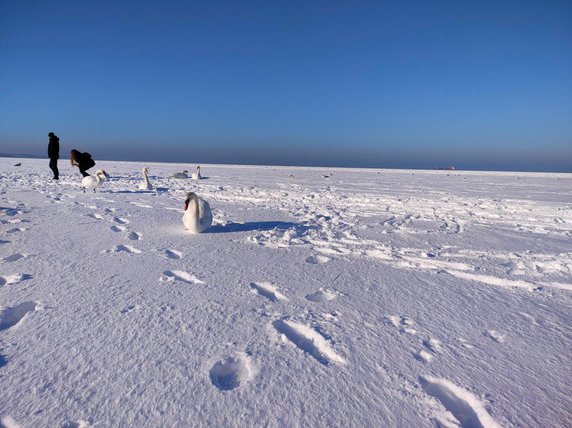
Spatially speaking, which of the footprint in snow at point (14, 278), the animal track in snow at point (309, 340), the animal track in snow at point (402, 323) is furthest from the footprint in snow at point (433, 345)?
the footprint in snow at point (14, 278)

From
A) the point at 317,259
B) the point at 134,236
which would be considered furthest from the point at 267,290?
the point at 134,236

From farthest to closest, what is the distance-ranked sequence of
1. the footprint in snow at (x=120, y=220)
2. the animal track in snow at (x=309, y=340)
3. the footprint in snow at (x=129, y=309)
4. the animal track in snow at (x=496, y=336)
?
the footprint in snow at (x=120, y=220) → the footprint in snow at (x=129, y=309) → the animal track in snow at (x=496, y=336) → the animal track in snow at (x=309, y=340)

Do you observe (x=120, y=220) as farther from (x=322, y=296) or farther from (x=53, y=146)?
(x=53, y=146)

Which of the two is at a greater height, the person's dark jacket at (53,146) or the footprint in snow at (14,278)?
the person's dark jacket at (53,146)

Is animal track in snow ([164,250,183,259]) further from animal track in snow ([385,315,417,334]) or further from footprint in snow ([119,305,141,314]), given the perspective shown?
animal track in snow ([385,315,417,334])

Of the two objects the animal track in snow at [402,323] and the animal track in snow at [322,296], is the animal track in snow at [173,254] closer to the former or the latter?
the animal track in snow at [322,296]

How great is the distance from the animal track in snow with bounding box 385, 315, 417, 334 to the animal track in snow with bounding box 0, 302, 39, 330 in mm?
2521

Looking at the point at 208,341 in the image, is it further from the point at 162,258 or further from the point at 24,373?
the point at 162,258

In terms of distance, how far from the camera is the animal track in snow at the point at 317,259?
358 centimetres

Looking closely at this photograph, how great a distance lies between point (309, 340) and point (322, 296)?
681 millimetres

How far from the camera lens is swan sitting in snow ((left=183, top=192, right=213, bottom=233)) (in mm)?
4543

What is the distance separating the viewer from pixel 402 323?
225 centimetres

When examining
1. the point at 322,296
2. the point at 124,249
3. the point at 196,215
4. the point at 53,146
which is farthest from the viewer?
the point at 53,146

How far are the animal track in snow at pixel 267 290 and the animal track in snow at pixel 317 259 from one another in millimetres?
816
